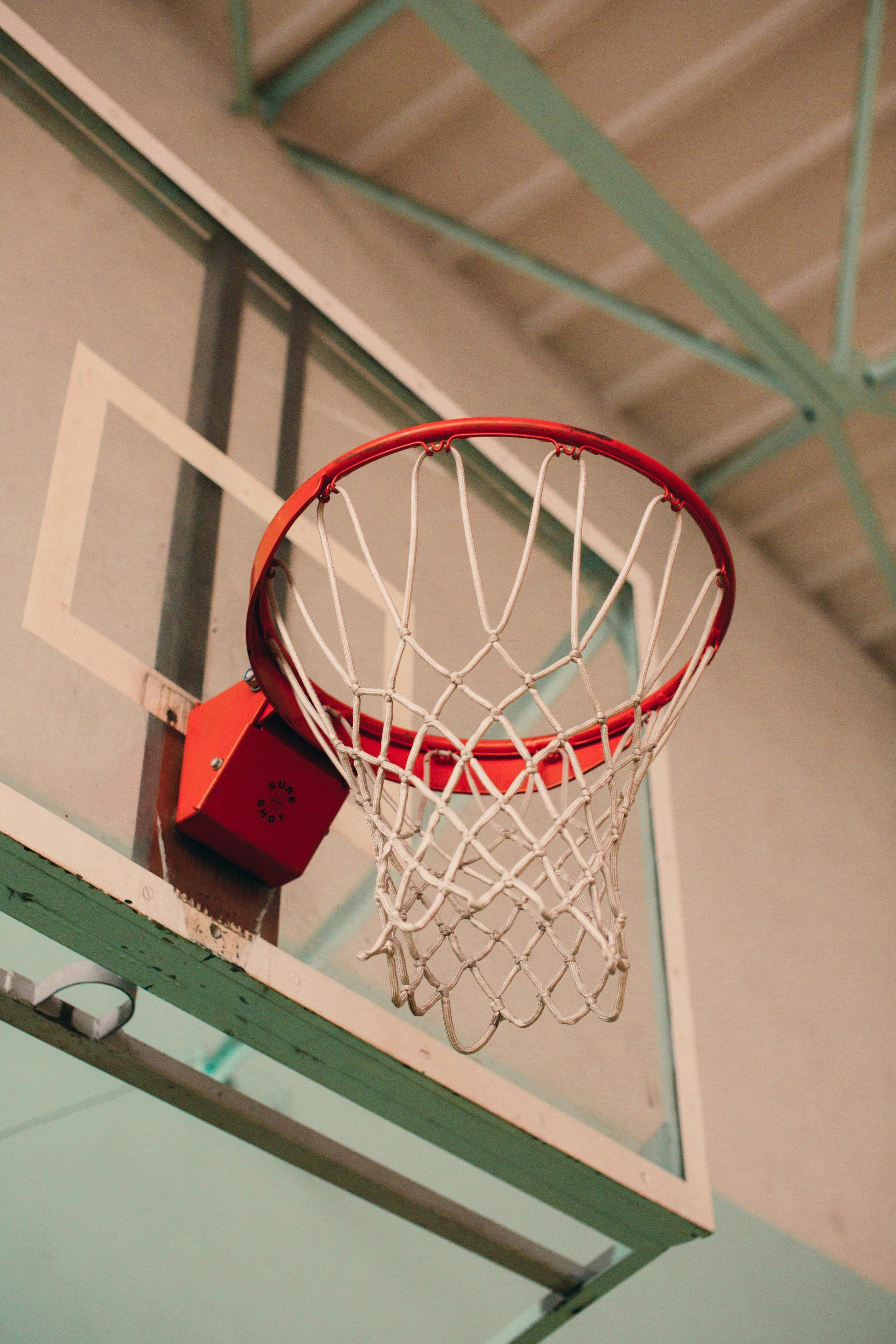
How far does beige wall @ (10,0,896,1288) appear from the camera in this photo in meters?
3.46

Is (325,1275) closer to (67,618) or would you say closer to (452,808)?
(452,808)

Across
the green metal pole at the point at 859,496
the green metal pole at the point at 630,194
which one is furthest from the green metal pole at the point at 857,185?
the green metal pole at the point at 859,496

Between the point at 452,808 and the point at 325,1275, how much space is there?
1642mm

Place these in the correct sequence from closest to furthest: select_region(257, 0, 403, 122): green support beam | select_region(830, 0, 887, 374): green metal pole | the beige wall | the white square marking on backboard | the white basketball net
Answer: the white basketball net
the white square marking on backboard
the beige wall
select_region(830, 0, 887, 374): green metal pole
select_region(257, 0, 403, 122): green support beam

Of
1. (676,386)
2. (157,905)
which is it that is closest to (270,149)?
(676,386)

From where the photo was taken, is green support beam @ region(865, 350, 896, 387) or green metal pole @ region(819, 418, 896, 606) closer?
green support beam @ region(865, 350, 896, 387)

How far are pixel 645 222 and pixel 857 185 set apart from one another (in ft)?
2.33

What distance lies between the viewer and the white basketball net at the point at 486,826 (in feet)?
4.92

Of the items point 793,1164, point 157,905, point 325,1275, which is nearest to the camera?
point 157,905

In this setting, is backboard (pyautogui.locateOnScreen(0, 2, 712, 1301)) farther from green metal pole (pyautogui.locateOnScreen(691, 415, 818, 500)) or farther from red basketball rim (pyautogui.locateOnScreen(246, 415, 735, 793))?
green metal pole (pyautogui.locateOnScreen(691, 415, 818, 500))

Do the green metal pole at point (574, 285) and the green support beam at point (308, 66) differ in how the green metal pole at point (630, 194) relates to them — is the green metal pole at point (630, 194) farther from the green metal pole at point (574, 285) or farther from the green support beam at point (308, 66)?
the green support beam at point (308, 66)

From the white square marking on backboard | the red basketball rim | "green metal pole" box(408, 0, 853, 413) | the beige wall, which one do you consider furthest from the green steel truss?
the red basketball rim

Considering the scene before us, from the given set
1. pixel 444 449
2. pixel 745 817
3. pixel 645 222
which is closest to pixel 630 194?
pixel 645 222

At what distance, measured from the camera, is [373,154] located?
4215mm
